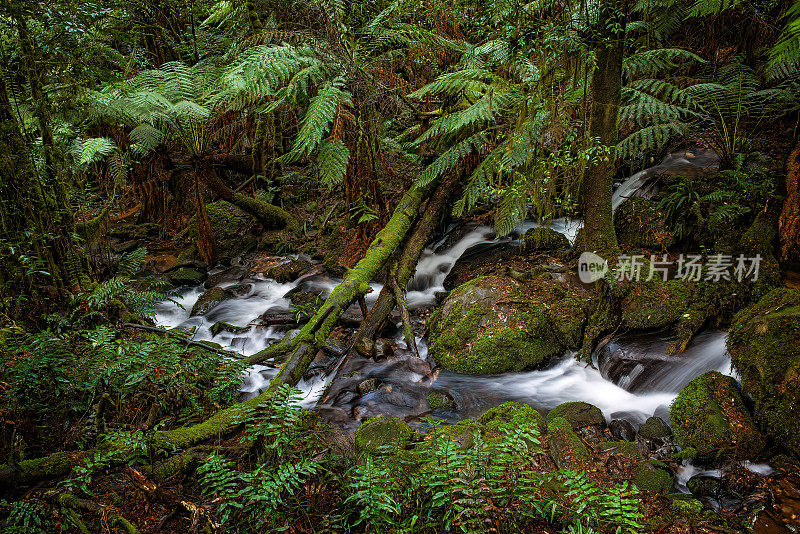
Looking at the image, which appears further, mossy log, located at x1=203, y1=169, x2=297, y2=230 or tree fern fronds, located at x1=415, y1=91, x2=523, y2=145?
mossy log, located at x1=203, y1=169, x2=297, y2=230

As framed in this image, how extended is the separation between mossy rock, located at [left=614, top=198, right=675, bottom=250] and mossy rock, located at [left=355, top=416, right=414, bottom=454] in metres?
2.88

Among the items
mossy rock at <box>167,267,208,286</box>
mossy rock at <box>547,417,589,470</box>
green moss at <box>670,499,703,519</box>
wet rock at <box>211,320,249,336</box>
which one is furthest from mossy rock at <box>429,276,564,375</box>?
mossy rock at <box>167,267,208,286</box>

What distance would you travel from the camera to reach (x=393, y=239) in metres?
4.85

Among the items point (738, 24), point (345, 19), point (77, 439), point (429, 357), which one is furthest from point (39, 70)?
point (738, 24)

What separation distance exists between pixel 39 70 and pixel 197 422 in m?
3.00

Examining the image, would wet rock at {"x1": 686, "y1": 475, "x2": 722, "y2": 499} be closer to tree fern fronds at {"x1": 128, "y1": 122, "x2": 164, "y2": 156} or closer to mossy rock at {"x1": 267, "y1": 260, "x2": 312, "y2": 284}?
mossy rock at {"x1": 267, "y1": 260, "x2": 312, "y2": 284}

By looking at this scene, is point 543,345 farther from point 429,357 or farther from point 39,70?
point 39,70

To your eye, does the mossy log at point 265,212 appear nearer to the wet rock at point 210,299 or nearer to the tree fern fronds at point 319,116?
the wet rock at point 210,299

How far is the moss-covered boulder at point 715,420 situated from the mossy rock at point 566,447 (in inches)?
26.2

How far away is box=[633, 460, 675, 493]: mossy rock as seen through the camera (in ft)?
8.02

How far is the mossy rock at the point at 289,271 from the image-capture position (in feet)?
19.5

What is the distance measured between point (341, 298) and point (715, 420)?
2.91 m

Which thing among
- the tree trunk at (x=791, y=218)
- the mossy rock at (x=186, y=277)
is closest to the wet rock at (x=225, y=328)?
the mossy rock at (x=186, y=277)

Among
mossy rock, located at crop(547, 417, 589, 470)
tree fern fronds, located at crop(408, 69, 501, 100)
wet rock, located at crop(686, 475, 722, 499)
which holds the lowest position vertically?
wet rock, located at crop(686, 475, 722, 499)
